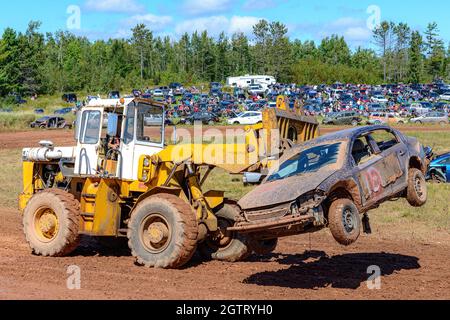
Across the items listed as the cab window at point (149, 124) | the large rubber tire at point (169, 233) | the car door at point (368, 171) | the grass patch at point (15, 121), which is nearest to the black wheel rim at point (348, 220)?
the car door at point (368, 171)

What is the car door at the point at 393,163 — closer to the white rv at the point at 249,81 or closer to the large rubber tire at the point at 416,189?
the large rubber tire at the point at 416,189

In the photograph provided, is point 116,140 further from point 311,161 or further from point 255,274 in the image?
point 311,161

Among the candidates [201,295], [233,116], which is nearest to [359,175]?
[201,295]

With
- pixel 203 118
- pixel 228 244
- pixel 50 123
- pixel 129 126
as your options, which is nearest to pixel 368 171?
pixel 228 244

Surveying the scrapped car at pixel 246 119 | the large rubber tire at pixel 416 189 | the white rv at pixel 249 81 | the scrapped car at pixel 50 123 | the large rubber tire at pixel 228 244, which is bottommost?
the large rubber tire at pixel 228 244

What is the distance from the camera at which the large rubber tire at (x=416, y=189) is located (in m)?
10.7

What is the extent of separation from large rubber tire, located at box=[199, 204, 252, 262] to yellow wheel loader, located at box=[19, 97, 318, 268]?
2cm

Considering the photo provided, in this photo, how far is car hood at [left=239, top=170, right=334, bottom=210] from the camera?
893 centimetres

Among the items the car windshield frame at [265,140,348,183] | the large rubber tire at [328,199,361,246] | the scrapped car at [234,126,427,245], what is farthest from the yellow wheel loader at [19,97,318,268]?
the large rubber tire at [328,199,361,246]

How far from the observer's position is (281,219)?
8.84m

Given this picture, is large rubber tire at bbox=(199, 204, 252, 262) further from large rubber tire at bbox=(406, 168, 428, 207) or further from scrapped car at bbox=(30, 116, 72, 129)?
scrapped car at bbox=(30, 116, 72, 129)

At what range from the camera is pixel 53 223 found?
38.8ft

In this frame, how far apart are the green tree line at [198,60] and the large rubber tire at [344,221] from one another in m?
83.6

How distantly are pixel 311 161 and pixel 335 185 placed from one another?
3.18 ft
